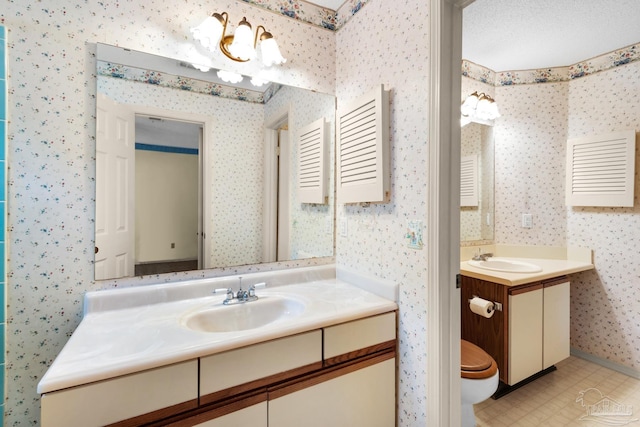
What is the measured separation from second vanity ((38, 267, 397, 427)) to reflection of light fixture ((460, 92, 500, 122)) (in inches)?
72.1

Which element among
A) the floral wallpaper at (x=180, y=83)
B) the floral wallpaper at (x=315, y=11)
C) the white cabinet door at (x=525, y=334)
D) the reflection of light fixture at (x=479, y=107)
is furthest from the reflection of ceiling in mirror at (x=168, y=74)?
the white cabinet door at (x=525, y=334)

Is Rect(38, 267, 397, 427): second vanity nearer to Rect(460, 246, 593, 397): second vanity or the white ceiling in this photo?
Rect(460, 246, 593, 397): second vanity

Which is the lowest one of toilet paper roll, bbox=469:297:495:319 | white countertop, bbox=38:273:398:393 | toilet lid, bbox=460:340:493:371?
toilet lid, bbox=460:340:493:371

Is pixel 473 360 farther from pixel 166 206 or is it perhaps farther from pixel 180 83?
pixel 180 83

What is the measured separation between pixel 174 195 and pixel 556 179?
2.95m

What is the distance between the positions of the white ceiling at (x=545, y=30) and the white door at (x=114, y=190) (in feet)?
6.65

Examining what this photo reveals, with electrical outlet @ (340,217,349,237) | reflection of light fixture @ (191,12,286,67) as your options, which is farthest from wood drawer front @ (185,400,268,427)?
reflection of light fixture @ (191,12,286,67)

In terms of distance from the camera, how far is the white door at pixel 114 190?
3.95ft

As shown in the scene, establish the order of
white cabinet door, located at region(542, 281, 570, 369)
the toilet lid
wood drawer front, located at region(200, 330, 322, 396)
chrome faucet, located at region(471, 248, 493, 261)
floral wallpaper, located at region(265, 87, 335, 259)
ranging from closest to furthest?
wood drawer front, located at region(200, 330, 322, 396) < the toilet lid < floral wallpaper, located at region(265, 87, 335, 259) < white cabinet door, located at region(542, 281, 570, 369) < chrome faucet, located at region(471, 248, 493, 261)

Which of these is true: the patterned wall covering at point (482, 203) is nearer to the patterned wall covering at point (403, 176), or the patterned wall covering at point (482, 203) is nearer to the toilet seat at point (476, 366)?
the toilet seat at point (476, 366)

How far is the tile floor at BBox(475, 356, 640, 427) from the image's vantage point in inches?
65.1

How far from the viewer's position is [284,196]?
1.66 metres

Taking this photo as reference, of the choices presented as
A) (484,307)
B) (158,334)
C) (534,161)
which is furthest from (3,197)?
(534,161)

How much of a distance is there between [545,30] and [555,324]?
6.66 ft
